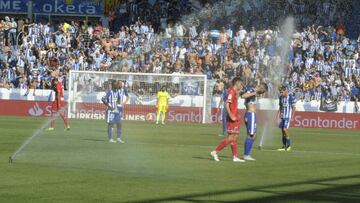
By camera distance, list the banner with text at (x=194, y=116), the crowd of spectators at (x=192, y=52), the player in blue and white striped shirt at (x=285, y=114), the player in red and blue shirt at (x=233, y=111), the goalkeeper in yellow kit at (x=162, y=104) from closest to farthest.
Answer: the player in red and blue shirt at (x=233, y=111), the player in blue and white striped shirt at (x=285, y=114), the goalkeeper in yellow kit at (x=162, y=104), the banner with text at (x=194, y=116), the crowd of spectators at (x=192, y=52)

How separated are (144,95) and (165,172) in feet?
97.8

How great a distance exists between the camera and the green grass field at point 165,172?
1595 cm

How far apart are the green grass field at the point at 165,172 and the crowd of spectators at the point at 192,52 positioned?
54.8 feet

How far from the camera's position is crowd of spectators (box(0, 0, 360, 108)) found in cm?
4894

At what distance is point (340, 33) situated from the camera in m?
50.9

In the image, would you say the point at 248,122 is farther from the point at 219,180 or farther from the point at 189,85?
the point at 189,85

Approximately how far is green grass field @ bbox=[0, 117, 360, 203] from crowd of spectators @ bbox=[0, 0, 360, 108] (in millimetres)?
16696

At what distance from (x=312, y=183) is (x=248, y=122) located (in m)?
5.72

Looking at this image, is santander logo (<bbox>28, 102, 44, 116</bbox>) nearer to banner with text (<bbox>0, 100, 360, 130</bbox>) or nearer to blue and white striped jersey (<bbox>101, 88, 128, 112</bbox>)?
banner with text (<bbox>0, 100, 360, 130</bbox>)

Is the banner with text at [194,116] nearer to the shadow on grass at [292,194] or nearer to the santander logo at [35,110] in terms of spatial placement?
the santander logo at [35,110]

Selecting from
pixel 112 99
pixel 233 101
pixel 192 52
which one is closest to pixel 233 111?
pixel 233 101

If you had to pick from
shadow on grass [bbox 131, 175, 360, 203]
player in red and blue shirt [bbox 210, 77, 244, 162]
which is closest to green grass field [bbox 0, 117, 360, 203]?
shadow on grass [bbox 131, 175, 360, 203]

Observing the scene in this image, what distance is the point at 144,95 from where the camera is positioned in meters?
49.6

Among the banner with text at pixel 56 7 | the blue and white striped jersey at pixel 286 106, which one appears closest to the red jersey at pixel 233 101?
the blue and white striped jersey at pixel 286 106
